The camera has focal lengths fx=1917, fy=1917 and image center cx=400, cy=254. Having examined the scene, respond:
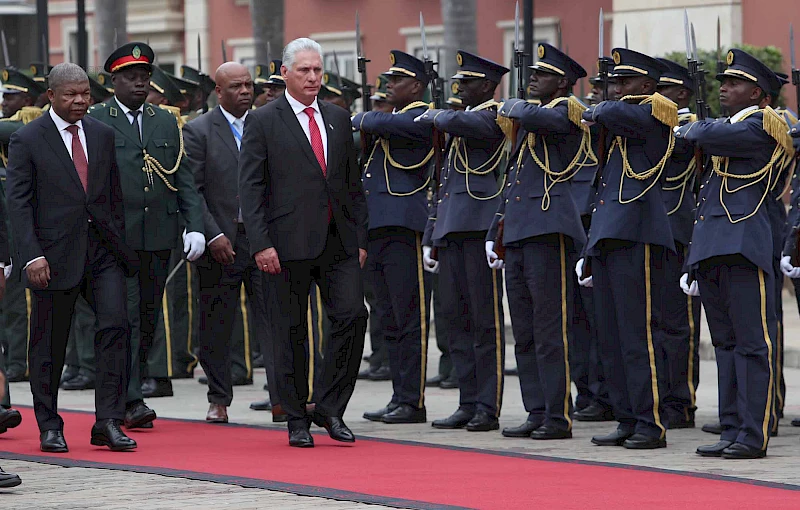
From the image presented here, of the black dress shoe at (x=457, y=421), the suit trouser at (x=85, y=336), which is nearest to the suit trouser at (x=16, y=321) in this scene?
the suit trouser at (x=85, y=336)

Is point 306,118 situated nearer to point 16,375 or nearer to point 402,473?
point 402,473

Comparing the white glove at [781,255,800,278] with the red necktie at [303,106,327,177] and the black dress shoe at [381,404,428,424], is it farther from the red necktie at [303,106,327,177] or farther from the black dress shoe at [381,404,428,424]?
the red necktie at [303,106,327,177]

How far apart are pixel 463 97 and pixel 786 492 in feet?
11.6

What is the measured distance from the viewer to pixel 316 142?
1001cm

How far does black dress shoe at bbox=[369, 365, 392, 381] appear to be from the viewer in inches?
560

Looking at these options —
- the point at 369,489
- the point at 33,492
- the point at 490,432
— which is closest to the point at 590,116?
the point at 490,432

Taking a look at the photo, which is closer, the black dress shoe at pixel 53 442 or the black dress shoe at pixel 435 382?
the black dress shoe at pixel 53 442

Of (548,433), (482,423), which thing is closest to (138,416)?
(482,423)

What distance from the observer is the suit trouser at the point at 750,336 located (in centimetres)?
948

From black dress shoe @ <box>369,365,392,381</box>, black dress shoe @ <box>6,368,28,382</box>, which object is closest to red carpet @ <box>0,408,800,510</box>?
black dress shoe @ <box>6,368,28,382</box>

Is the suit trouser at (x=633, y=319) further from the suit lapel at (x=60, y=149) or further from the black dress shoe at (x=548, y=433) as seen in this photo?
the suit lapel at (x=60, y=149)

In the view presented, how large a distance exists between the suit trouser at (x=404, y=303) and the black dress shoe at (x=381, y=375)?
112 inches

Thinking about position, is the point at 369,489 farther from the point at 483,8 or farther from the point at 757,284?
the point at 483,8

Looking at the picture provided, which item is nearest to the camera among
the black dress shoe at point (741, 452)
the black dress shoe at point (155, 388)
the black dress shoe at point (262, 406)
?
the black dress shoe at point (741, 452)
